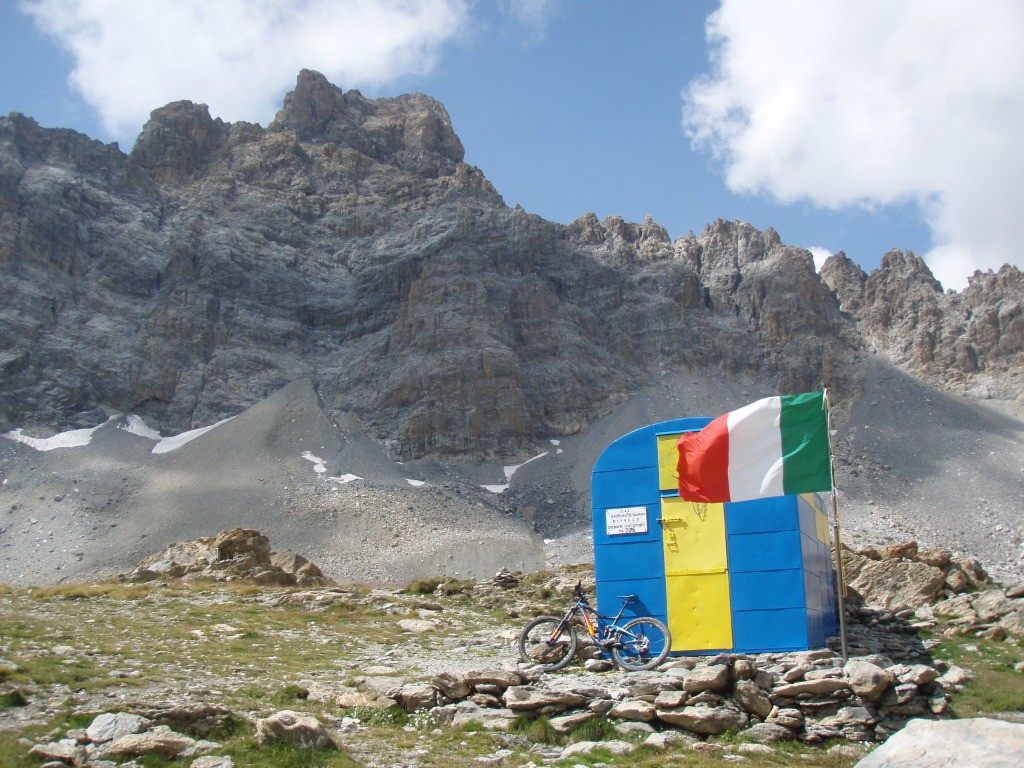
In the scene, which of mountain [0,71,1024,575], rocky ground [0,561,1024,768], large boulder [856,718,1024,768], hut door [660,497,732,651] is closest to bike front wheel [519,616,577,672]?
rocky ground [0,561,1024,768]

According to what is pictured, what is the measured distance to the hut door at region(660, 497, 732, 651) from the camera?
59.2 ft

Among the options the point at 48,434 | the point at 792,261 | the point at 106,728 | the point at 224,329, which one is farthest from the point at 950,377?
the point at 106,728

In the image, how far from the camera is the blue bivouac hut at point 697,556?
17750 mm

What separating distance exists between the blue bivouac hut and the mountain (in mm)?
55818

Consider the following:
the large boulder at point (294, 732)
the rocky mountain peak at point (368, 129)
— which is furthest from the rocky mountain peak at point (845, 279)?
the large boulder at point (294, 732)

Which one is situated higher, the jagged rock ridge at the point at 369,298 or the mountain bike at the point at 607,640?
the jagged rock ridge at the point at 369,298

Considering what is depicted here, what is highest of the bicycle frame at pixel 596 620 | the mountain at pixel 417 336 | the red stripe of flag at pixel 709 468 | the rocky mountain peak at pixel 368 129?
the rocky mountain peak at pixel 368 129

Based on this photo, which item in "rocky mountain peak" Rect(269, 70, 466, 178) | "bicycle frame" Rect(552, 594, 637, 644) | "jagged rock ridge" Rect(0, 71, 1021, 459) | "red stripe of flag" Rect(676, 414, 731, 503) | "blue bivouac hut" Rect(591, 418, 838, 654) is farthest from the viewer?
"rocky mountain peak" Rect(269, 70, 466, 178)

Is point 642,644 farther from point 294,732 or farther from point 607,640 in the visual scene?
point 294,732

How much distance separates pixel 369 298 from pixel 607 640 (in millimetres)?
110243

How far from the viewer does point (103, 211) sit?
119 metres

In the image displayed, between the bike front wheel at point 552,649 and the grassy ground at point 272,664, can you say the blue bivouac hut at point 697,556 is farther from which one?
the grassy ground at point 272,664

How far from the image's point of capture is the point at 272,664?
1802 cm

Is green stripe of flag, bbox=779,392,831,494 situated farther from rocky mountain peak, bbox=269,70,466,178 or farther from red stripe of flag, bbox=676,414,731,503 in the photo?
rocky mountain peak, bbox=269,70,466,178
